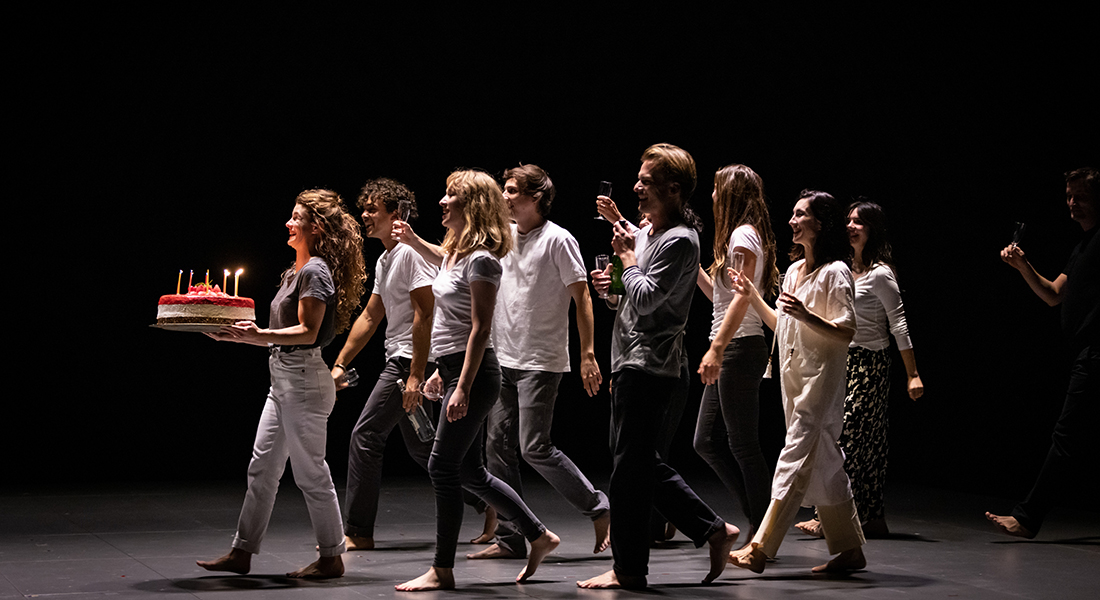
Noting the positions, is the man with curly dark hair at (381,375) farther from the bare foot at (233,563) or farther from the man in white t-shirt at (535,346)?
the bare foot at (233,563)

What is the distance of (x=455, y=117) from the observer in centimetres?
724

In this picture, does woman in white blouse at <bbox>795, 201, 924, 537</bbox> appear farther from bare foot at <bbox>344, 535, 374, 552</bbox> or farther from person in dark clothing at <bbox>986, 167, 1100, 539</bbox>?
bare foot at <bbox>344, 535, 374, 552</bbox>

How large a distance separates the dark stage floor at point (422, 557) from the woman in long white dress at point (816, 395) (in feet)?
0.47

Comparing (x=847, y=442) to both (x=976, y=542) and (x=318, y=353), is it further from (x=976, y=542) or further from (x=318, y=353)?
(x=318, y=353)

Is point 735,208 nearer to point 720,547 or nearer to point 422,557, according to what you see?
point 720,547

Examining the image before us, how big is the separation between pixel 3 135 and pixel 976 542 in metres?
5.22

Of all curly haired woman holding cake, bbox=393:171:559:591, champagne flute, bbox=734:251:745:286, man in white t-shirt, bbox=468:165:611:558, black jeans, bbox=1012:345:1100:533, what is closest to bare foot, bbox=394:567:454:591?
curly haired woman holding cake, bbox=393:171:559:591

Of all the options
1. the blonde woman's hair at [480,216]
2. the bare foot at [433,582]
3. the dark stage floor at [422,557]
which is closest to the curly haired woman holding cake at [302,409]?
the dark stage floor at [422,557]

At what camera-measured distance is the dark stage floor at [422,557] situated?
146 inches

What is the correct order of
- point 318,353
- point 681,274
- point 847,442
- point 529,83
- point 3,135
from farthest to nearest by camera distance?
point 529,83 < point 3,135 < point 847,442 < point 318,353 < point 681,274

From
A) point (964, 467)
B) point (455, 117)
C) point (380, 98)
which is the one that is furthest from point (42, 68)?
point (964, 467)

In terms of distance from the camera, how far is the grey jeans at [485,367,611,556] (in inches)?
165

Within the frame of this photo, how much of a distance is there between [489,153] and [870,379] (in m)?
3.10

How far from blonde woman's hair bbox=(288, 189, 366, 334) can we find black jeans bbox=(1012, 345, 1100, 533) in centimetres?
293
